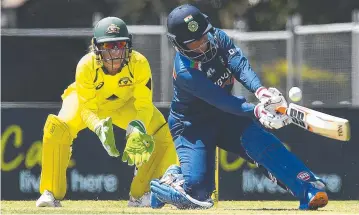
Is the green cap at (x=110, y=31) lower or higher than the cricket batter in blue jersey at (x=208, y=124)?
higher

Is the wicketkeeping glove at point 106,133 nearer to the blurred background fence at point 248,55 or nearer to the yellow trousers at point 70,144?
the yellow trousers at point 70,144

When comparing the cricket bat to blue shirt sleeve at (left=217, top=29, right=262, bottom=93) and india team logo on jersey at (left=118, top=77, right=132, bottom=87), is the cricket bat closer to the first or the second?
blue shirt sleeve at (left=217, top=29, right=262, bottom=93)

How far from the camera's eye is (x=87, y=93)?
46.5ft

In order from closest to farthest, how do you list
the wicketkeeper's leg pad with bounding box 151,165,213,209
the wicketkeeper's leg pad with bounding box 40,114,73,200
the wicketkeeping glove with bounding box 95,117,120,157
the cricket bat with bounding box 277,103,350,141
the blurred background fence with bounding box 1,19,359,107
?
the cricket bat with bounding box 277,103,350,141 → the wicketkeeper's leg pad with bounding box 151,165,213,209 → the wicketkeeping glove with bounding box 95,117,120,157 → the wicketkeeper's leg pad with bounding box 40,114,73,200 → the blurred background fence with bounding box 1,19,359,107

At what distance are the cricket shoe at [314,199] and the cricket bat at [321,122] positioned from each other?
106cm

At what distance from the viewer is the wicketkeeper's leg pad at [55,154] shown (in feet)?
47.2

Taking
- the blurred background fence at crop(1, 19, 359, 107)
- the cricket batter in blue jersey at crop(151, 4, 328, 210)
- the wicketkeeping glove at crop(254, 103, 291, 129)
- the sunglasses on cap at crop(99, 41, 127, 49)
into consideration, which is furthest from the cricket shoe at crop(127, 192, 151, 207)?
the wicketkeeping glove at crop(254, 103, 291, 129)

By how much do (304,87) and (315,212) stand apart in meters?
5.38

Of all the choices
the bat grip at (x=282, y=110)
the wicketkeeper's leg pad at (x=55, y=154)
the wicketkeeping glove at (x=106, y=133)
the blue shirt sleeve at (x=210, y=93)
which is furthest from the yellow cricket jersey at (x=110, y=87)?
the bat grip at (x=282, y=110)

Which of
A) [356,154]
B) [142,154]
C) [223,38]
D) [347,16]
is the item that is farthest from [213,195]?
[347,16]

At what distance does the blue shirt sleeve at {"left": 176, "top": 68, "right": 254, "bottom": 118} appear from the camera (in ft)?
42.0

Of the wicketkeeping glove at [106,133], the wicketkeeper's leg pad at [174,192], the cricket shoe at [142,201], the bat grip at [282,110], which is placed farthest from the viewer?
the cricket shoe at [142,201]

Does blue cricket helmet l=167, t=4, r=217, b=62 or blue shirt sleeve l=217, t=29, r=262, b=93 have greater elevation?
blue cricket helmet l=167, t=4, r=217, b=62

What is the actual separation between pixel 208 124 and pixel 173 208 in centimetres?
96
